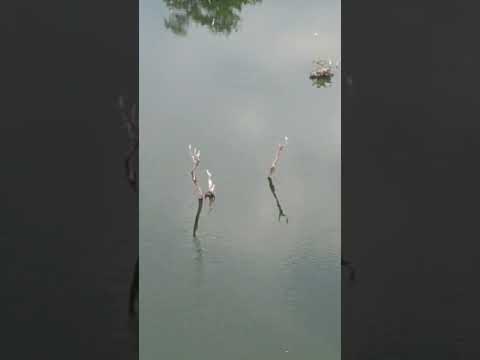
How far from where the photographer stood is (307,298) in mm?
4602

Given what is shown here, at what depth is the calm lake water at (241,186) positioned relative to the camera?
455 centimetres

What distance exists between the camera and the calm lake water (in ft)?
14.9

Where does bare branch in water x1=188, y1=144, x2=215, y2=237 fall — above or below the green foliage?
below

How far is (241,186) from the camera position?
485cm
